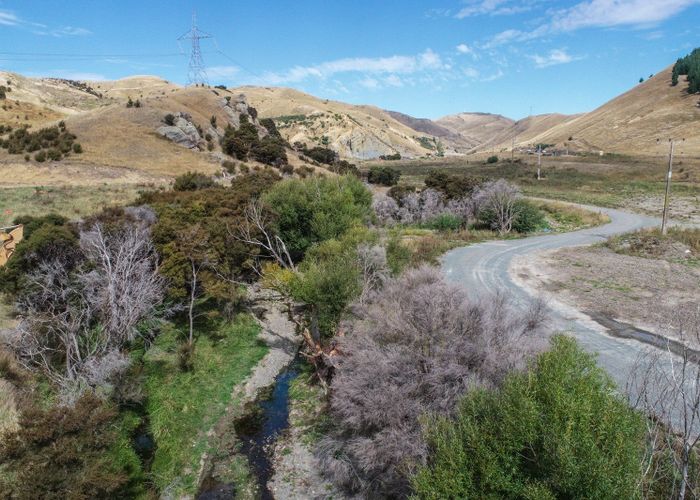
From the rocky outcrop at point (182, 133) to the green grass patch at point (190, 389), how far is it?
42.4 meters

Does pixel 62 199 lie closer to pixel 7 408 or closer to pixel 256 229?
pixel 256 229

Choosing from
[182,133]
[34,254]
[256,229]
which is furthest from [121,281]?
[182,133]

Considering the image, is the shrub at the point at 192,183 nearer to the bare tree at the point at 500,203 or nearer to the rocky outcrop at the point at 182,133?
the rocky outcrop at the point at 182,133

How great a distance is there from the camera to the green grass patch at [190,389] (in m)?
14.5

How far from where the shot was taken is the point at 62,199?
36.5 meters

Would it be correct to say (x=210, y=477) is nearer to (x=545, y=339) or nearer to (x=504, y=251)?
(x=545, y=339)

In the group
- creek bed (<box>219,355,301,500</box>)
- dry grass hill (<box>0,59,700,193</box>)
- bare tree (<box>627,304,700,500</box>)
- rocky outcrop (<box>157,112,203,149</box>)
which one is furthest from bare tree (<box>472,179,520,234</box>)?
rocky outcrop (<box>157,112,203,149</box>)

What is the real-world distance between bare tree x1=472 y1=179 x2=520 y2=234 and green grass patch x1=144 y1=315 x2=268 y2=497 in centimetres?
2890

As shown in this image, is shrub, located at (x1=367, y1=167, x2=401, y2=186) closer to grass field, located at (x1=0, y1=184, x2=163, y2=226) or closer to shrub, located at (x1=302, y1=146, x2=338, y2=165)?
shrub, located at (x1=302, y1=146, x2=338, y2=165)

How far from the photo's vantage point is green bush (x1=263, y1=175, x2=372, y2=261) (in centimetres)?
3048

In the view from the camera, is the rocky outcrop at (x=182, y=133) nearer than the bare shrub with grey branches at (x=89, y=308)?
No

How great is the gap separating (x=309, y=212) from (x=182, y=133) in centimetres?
3715

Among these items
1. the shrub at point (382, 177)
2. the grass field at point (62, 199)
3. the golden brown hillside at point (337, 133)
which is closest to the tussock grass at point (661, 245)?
the shrub at point (382, 177)

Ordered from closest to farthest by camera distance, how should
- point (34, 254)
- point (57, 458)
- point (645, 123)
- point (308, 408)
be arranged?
point (57, 458) < point (308, 408) < point (34, 254) < point (645, 123)
